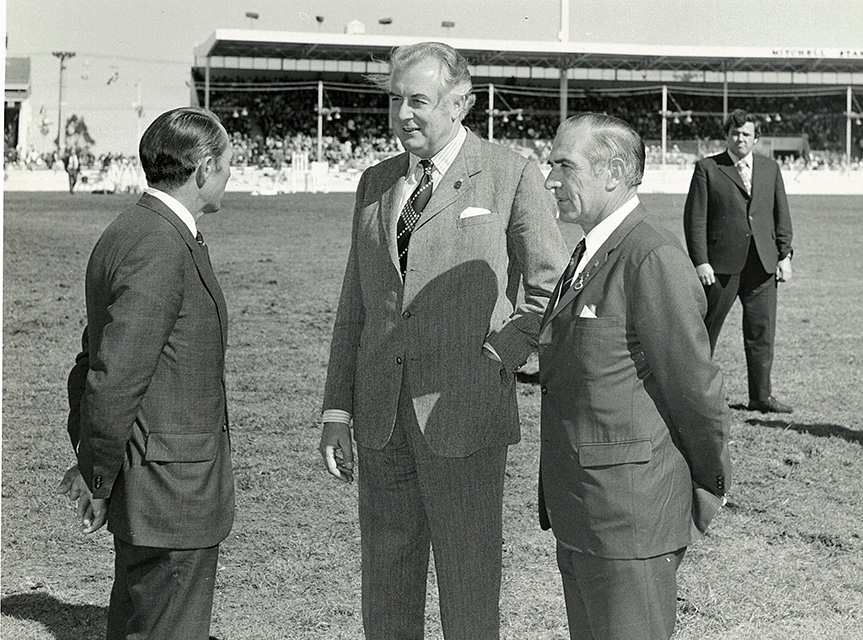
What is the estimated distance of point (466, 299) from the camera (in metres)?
3.04

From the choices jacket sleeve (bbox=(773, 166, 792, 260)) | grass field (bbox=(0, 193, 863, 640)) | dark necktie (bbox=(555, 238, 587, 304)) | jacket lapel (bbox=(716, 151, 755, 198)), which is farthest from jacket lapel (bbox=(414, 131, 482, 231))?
jacket sleeve (bbox=(773, 166, 792, 260))

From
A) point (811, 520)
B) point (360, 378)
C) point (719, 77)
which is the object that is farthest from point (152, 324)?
point (719, 77)

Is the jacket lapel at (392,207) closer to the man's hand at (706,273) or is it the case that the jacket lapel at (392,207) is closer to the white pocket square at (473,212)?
the white pocket square at (473,212)

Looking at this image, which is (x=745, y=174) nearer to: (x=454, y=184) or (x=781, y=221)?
(x=781, y=221)

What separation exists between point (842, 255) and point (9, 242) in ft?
45.2

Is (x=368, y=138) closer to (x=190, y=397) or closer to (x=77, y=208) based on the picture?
(x=77, y=208)

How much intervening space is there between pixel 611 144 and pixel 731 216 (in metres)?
5.26

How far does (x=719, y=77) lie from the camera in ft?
221

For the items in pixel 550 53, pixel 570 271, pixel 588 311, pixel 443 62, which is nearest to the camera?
pixel 588 311

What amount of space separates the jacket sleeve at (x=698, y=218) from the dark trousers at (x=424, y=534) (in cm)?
489

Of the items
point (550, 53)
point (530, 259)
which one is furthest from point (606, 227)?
point (550, 53)

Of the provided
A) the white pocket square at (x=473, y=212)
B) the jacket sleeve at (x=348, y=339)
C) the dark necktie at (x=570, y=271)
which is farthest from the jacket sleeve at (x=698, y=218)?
the dark necktie at (x=570, y=271)

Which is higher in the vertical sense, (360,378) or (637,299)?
(637,299)

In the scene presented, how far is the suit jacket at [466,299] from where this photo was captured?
9.87ft
